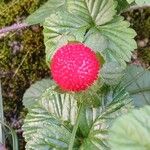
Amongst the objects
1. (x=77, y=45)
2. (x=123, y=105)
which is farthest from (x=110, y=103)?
(x=77, y=45)

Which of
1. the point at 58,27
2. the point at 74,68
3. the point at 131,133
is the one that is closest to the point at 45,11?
the point at 58,27

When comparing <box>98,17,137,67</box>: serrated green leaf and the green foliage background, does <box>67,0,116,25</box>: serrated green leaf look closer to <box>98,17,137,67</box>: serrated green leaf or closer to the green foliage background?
<box>98,17,137,67</box>: serrated green leaf

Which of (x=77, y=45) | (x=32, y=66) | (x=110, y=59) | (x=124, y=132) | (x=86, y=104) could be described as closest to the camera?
(x=124, y=132)

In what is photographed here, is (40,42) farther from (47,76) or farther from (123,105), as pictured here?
(123,105)

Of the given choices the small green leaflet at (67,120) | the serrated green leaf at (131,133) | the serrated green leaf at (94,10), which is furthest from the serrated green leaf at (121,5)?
the serrated green leaf at (131,133)

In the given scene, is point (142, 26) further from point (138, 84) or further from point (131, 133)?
point (131, 133)
